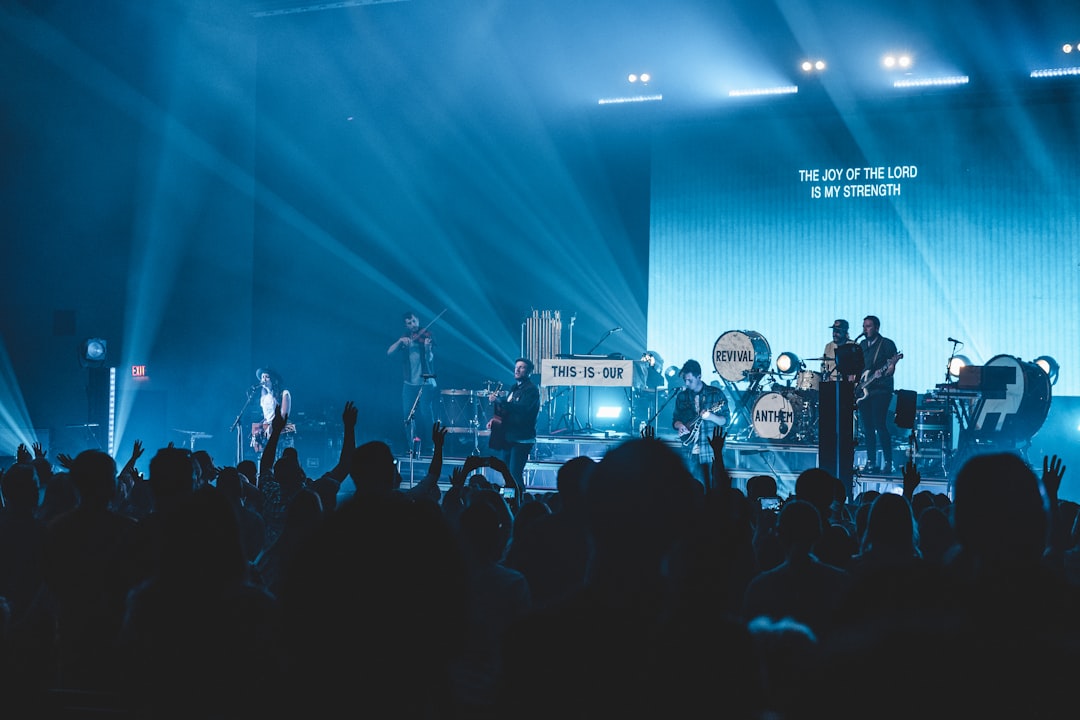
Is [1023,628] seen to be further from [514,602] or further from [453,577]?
[514,602]

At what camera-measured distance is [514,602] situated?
2951 millimetres

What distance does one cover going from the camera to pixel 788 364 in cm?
1312

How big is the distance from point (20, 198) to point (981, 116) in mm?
13216

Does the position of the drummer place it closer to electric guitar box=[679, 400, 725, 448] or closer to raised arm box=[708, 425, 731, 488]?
electric guitar box=[679, 400, 725, 448]

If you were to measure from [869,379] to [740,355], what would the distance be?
1.97m

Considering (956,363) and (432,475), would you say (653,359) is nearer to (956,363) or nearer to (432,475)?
(956,363)

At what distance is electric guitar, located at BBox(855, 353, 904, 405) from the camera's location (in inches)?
448

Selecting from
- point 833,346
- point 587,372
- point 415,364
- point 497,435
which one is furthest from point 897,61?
point 415,364

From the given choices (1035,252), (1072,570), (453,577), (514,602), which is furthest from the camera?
(1035,252)

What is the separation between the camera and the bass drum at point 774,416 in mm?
11773

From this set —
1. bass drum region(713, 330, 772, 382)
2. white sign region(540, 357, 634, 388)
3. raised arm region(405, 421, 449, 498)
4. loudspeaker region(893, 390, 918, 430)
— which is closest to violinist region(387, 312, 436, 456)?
white sign region(540, 357, 634, 388)

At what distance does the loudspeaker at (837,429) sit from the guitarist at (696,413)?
203cm

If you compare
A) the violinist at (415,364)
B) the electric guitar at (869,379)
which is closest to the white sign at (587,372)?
the violinist at (415,364)

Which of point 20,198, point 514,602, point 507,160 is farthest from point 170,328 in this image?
point 514,602
